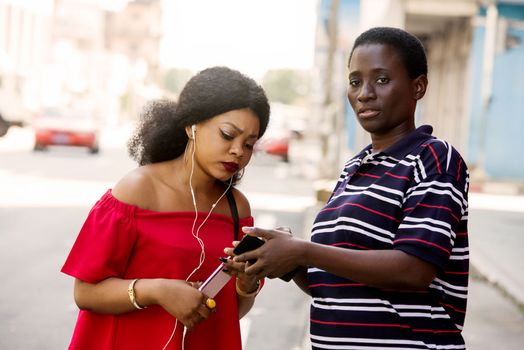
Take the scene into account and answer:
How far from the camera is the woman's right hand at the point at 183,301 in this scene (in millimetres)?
2246

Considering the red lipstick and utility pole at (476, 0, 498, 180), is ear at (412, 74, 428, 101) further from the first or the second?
utility pole at (476, 0, 498, 180)

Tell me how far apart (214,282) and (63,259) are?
20.6ft

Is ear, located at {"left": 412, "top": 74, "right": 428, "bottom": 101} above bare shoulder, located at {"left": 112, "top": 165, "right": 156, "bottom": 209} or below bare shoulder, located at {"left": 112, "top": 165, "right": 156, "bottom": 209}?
above

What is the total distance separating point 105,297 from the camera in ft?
7.62

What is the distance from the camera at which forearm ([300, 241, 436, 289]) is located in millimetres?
1963

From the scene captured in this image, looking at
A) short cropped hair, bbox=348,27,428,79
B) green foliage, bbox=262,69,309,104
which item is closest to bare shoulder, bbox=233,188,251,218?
short cropped hair, bbox=348,27,428,79

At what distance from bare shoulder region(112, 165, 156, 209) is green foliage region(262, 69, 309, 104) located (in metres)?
115

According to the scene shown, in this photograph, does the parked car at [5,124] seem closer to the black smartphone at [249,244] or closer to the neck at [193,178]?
the neck at [193,178]

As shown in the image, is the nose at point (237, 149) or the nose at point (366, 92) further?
the nose at point (237, 149)

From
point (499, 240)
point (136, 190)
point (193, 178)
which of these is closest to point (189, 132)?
point (193, 178)

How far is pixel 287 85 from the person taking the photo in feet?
387

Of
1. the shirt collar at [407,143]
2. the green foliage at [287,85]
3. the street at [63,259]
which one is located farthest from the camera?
the green foliage at [287,85]

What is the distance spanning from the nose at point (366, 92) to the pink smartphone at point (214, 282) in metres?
0.67

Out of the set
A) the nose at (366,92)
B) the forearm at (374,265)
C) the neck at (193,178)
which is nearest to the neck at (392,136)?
the nose at (366,92)
